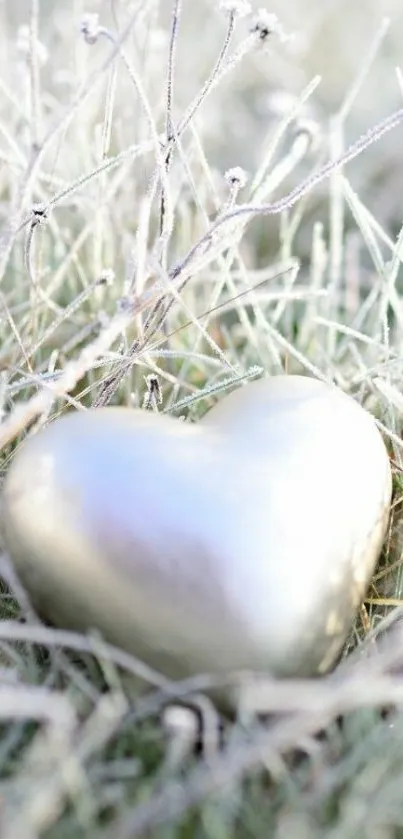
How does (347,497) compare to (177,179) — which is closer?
(347,497)

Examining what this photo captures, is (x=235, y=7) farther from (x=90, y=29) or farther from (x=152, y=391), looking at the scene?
(x=152, y=391)

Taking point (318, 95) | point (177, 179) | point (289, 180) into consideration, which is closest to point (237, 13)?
point (177, 179)

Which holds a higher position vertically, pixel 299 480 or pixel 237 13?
pixel 237 13

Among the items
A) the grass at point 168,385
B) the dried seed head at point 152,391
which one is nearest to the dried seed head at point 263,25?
the grass at point 168,385

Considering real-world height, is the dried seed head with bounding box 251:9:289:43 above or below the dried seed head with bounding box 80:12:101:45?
below

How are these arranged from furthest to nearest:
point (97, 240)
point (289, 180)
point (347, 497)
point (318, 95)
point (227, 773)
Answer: point (318, 95), point (289, 180), point (97, 240), point (347, 497), point (227, 773)

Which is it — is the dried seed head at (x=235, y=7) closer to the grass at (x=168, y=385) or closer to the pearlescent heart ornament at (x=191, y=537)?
the grass at (x=168, y=385)

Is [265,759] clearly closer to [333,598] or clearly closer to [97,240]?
[333,598]

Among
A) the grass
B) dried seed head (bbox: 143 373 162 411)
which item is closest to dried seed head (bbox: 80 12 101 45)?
the grass

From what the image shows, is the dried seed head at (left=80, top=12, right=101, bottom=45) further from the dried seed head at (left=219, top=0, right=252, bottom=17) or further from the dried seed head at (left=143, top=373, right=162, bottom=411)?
the dried seed head at (left=143, top=373, right=162, bottom=411)
